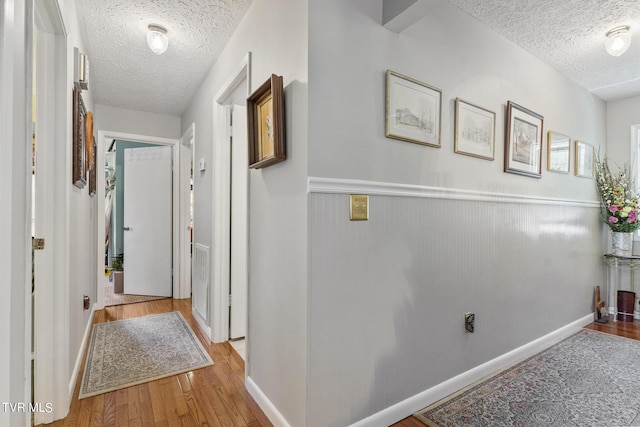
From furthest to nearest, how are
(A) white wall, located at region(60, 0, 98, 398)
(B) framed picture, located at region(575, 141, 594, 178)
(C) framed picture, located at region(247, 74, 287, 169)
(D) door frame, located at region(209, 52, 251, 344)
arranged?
(B) framed picture, located at region(575, 141, 594, 178), (D) door frame, located at region(209, 52, 251, 344), (A) white wall, located at region(60, 0, 98, 398), (C) framed picture, located at region(247, 74, 287, 169)

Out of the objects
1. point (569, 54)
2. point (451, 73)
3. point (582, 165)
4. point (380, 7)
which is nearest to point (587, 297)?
point (582, 165)

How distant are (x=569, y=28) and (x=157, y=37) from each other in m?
2.93

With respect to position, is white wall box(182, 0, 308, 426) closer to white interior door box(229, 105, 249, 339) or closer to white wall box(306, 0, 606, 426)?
white wall box(306, 0, 606, 426)

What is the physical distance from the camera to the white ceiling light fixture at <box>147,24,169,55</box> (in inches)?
88.7

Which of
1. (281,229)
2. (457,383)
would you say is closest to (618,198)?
(457,383)

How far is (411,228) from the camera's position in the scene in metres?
1.77

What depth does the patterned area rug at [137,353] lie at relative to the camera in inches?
85.1

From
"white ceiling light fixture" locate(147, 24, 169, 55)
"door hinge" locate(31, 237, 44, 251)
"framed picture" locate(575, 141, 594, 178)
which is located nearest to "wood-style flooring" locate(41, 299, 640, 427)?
"door hinge" locate(31, 237, 44, 251)

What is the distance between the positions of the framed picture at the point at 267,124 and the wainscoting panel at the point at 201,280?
58.8 inches

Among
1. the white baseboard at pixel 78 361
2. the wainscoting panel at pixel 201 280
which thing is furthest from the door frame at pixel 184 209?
the white baseboard at pixel 78 361

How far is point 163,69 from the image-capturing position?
9.64 feet

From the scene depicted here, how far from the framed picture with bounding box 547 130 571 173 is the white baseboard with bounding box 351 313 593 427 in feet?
4.79

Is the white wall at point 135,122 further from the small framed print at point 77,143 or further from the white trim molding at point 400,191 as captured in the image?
the white trim molding at point 400,191

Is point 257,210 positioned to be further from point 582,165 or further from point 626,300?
point 626,300
